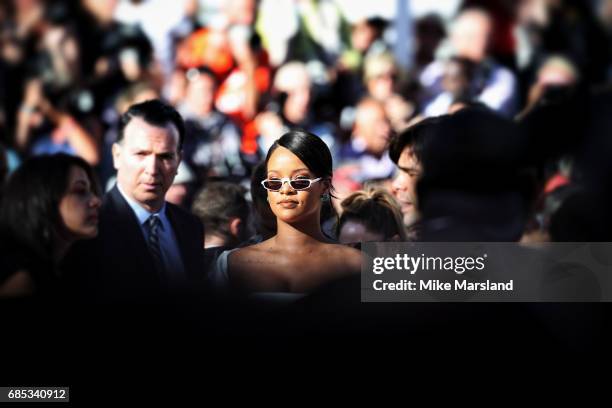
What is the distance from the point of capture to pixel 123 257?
10.2 ft

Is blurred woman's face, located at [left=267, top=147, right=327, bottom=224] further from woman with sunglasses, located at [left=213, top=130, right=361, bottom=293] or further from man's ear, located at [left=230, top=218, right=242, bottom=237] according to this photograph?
man's ear, located at [left=230, top=218, right=242, bottom=237]

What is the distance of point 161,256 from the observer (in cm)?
313

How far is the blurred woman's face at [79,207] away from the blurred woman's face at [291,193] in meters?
0.59

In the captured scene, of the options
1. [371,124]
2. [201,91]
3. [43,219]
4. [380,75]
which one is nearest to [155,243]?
[43,219]

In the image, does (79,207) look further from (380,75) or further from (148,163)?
(380,75)

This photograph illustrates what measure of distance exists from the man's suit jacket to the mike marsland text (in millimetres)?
610

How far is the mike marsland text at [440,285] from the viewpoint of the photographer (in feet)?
10.1

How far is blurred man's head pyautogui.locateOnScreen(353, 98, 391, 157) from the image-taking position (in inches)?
188

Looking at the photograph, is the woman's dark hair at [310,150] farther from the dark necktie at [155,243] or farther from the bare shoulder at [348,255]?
the dark necktie at [155,243]

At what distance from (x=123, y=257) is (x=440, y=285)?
1041mm

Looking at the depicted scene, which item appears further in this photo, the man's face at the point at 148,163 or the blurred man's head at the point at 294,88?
the blurred man's head at the point at 294,88

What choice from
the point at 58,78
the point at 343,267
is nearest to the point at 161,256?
the point at 343,267

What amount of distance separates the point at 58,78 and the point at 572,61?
10.0 feet

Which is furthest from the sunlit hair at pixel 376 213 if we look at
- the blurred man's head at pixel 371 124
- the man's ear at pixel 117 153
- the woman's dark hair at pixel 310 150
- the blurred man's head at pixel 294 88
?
the blurred man's head at pixel 294 88
